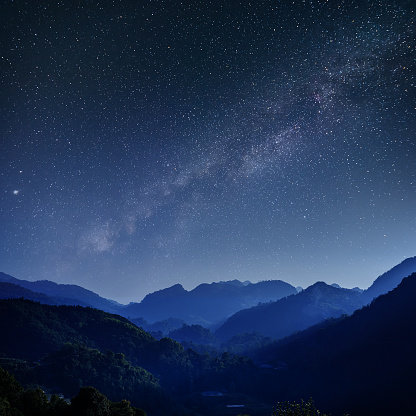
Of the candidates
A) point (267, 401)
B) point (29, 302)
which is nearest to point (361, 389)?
point (267, 401)

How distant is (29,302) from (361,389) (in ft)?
622

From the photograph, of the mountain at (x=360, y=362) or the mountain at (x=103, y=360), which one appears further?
the mountain at (x=103, y=360)

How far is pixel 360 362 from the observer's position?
140750 mm

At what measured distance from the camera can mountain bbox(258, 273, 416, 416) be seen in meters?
110

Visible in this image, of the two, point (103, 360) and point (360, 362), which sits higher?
point (103, 360)

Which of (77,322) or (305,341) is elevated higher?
(77,322)

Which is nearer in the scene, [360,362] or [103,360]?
[103,360]

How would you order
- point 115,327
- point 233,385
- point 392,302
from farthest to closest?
point 115,327
point 392,302
point 233,385

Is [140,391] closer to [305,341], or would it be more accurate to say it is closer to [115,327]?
[115,327]

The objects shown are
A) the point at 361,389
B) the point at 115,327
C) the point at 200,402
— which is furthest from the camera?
the point at 115,327

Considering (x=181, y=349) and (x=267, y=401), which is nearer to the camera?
(x=267, y=401)

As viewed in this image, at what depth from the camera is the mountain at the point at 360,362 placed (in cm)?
10975

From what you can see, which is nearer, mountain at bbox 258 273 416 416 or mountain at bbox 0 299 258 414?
mountain at bbox 258 273 416 416

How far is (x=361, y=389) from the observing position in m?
120
